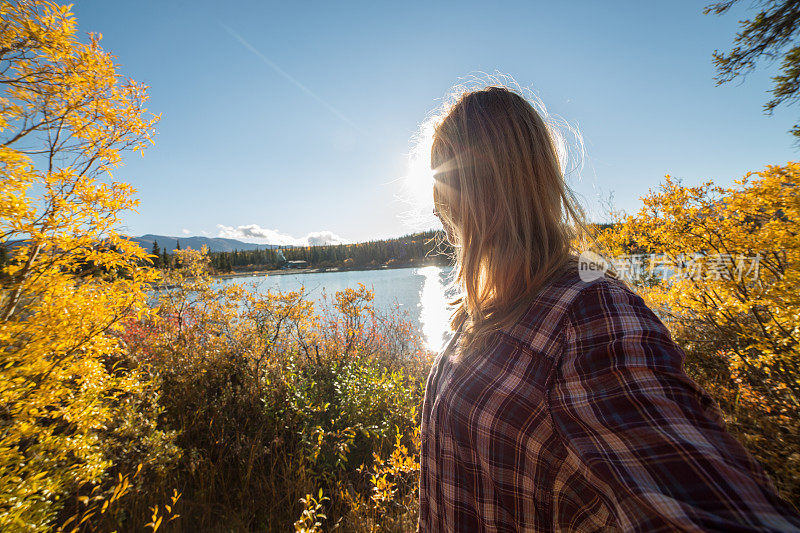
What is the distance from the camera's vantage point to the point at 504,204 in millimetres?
972

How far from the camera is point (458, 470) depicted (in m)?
0.96

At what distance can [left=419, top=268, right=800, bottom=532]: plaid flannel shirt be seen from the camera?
18.4 inches

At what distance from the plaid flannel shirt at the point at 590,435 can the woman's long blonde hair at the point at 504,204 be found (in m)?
0.10

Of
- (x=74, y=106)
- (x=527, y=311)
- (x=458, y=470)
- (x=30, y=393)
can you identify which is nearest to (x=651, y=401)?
(x=527, y=311)

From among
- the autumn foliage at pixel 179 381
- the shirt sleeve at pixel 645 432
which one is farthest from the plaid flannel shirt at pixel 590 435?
the autumn foliage at pixel 179 381

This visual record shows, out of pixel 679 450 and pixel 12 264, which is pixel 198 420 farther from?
pixel 679 450

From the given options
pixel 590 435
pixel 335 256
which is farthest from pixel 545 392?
pixel 335 256

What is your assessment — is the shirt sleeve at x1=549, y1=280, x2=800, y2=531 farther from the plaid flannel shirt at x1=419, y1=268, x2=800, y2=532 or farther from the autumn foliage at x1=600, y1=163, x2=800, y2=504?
the autumn foliage at x1=600, y1=163, x2=800, y2=504

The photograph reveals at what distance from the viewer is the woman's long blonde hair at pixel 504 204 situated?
92 cm

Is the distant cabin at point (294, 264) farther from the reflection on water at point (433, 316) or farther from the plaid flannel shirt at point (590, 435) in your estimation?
the plaid flannel shirt at point (590, 435)

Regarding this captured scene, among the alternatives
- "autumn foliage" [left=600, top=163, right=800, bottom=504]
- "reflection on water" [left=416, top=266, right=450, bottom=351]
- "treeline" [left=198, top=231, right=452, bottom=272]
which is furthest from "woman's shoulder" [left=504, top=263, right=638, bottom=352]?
"treeline" [left=198, top=231, right=452, bottom=272]

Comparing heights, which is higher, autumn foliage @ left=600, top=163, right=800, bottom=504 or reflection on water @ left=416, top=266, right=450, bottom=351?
autumn foliage @ left=600, top=163, right=800, bottom=504

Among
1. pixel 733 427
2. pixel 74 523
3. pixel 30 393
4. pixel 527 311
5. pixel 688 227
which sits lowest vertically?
pixel 74 523

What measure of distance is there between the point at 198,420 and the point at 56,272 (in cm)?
229
